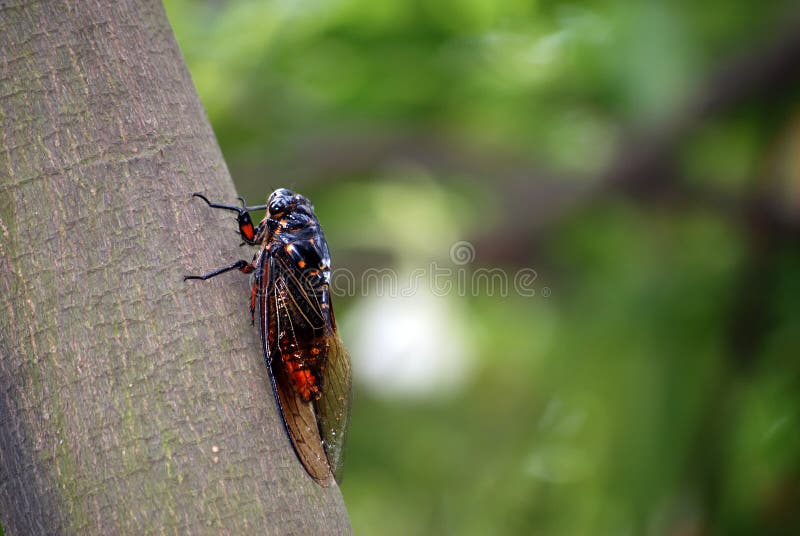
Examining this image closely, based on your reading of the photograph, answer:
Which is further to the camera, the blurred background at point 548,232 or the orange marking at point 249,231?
the blurred background at point 548,232

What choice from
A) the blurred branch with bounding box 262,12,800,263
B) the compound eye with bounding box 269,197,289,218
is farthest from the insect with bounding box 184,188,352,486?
the blurred branch with bounding box 262,12,800,263

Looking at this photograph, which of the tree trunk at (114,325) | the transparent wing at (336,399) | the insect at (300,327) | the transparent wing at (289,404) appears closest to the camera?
the tree trunk at (114,325)

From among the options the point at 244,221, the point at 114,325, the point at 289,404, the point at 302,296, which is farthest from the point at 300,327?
the point at 114,325

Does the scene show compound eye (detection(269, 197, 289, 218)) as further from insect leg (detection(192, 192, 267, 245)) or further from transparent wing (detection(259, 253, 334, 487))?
transparent wing (detection(259, 253, 334, 487))

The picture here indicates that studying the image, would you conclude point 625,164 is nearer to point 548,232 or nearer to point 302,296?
point 548,232

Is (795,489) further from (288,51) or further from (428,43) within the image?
(288,51)

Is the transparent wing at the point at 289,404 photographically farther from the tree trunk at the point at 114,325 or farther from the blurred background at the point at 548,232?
the blurred background at the point at 548,232

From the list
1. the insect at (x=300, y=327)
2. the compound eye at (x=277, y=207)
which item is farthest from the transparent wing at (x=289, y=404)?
the compound eye at (x=277, y=207)
